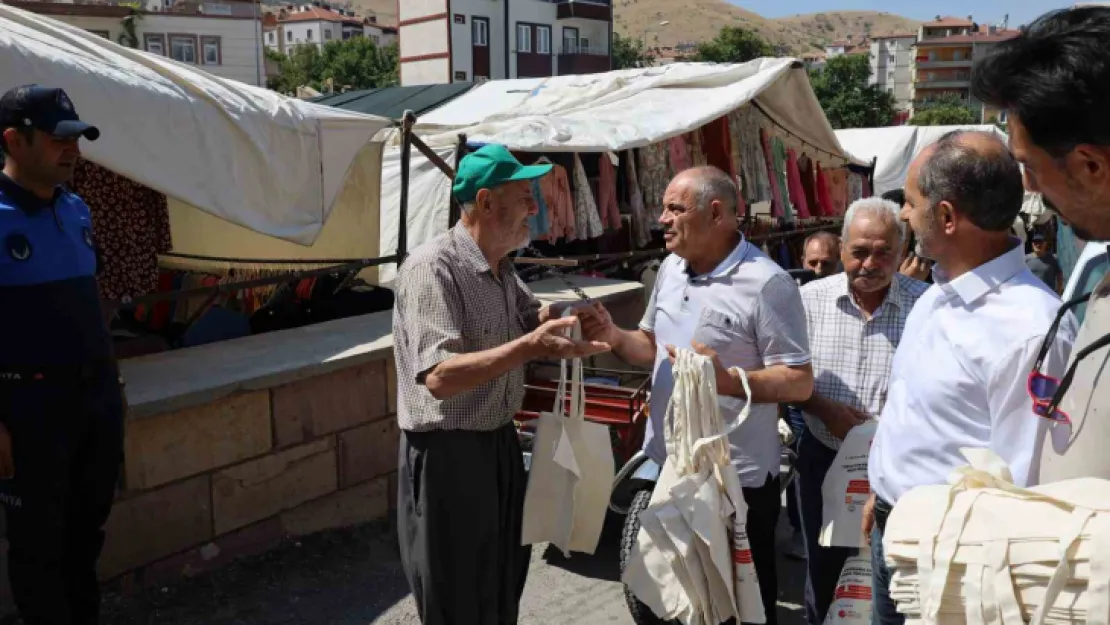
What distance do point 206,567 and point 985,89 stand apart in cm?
374

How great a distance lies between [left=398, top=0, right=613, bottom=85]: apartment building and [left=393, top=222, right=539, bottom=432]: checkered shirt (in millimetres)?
43725

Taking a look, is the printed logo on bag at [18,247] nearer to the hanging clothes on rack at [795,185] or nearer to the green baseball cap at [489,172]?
the green baseball cap at [489,172]

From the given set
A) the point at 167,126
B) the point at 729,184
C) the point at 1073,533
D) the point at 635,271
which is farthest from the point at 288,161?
the point at 1073,533

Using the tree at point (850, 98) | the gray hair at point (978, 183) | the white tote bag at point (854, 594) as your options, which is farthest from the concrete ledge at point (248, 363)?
the tree at point (850, 98)

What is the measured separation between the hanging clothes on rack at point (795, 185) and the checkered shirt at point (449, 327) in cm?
769

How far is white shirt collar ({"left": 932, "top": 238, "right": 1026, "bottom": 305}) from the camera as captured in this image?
192 centimetres

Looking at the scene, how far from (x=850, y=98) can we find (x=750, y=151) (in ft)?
148

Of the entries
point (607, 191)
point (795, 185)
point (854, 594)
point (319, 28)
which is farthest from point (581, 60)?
point (319, 28)

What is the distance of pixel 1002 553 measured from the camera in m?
1.26

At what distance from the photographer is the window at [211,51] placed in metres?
51.4

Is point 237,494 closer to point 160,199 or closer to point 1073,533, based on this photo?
point 160,199

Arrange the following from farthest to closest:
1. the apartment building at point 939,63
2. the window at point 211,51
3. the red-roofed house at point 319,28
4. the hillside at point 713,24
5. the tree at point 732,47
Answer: the hillside at point 713,24 < the apartment building at point 939,63 < the red-roofed house at point 319,28 < the tree at point 732,47 < the window at point 211,51

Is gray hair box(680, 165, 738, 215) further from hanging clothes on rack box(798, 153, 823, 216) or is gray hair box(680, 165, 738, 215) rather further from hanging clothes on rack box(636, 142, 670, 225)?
hanging clothes on rack box(798, 153, 823, 216)

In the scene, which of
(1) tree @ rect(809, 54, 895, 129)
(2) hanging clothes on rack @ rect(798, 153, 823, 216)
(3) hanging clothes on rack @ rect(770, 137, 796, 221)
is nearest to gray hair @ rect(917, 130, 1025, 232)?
(3) hanging clothes on rack @ rect(770, 137, 796, 221)
